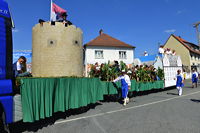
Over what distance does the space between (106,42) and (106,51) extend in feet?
6.98

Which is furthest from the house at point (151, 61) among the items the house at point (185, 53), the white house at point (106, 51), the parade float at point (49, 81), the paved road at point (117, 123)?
the house at point (185, 53)

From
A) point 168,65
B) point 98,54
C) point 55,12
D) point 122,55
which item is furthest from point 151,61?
point 122,55

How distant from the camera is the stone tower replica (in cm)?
648

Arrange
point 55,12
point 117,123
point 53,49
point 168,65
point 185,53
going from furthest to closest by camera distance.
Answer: point 185,53
point 168,65
point 55,12
point 53,49
point 117,123

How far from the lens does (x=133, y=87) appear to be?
34.7 ft

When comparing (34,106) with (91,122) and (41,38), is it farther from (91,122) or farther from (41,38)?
(41,38)

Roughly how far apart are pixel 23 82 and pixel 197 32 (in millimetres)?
29588

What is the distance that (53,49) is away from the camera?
21.3 ft

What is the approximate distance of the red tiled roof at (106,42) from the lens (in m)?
31.4

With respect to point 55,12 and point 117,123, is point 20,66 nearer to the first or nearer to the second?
point 55,12

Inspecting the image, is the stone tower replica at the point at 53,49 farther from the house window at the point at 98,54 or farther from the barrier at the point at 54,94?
the house window at the point at 98,54

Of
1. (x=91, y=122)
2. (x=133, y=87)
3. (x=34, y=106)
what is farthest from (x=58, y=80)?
(x=133, y=87)

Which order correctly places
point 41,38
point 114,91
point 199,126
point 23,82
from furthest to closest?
point 114,91, point 41,38, point 199,126, point 23,82

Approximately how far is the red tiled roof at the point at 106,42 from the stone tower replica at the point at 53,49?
23.8 meters
